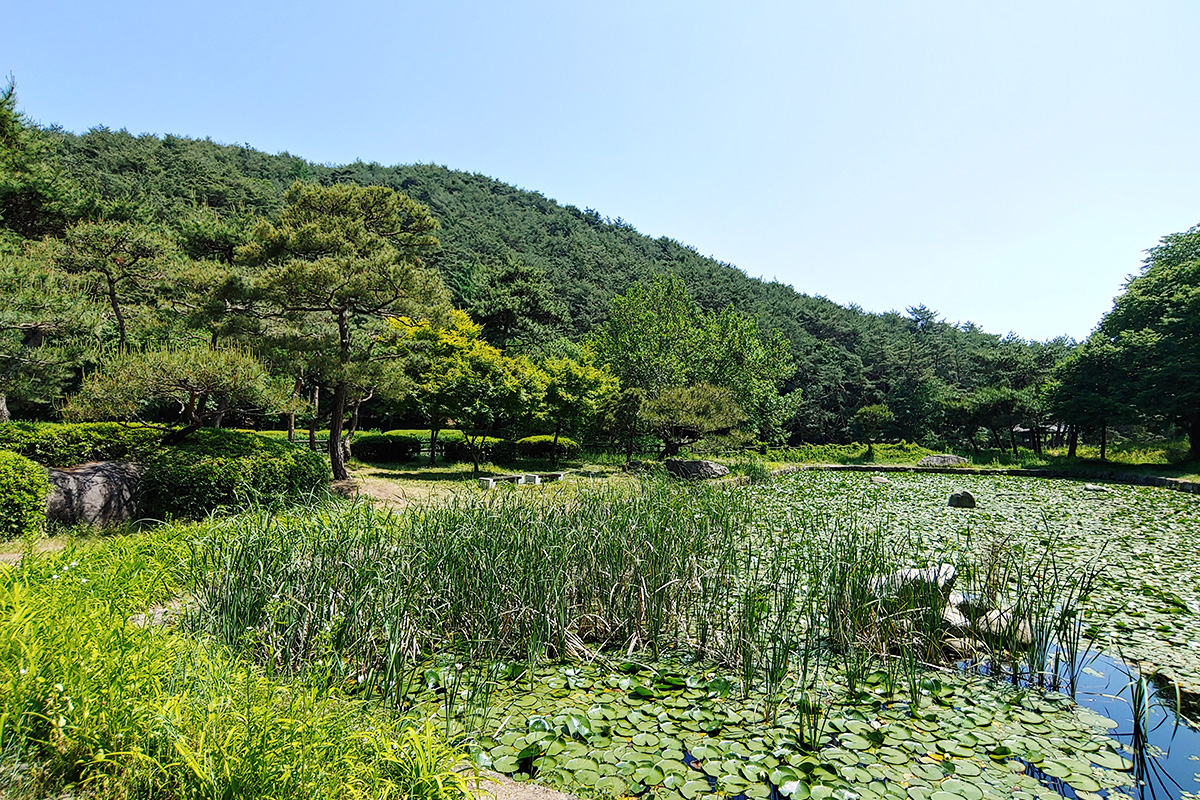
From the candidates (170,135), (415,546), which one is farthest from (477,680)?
(170,135)

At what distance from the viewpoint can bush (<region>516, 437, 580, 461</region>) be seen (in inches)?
711

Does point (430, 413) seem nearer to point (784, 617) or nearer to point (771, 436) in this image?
point (784, 617)

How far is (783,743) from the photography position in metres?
2.44

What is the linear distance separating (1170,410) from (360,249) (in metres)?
20.4

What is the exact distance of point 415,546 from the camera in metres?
3.47

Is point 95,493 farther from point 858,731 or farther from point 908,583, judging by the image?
point 908,583

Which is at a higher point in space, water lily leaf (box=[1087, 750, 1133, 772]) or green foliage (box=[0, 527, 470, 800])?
green foliage (box=[0, 527, 470, 800])

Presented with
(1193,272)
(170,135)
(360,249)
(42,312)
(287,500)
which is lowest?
(287,500)

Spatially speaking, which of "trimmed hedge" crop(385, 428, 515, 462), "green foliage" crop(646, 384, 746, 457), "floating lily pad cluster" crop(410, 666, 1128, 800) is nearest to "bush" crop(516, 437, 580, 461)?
"trimmed hedge" crop(385, 428, 515, 462)

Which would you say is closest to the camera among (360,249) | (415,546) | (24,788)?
(24,788)

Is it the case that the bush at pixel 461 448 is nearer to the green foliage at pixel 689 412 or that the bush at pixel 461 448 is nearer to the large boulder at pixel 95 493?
the green foliage at pixel 689 412

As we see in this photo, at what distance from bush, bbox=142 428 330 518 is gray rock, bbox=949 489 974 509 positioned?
9.93 metres

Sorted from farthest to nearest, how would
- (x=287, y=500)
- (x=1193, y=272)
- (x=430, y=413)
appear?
(x=1193, y=272)
(x=430, y=413)
(x=287, y=500)

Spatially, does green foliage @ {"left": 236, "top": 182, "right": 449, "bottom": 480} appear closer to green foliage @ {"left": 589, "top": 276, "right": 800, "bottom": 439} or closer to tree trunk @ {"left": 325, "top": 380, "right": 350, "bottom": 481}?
tree trunk @ {"left": 325, "top": 380, "right": 350, "bottom": 481}
